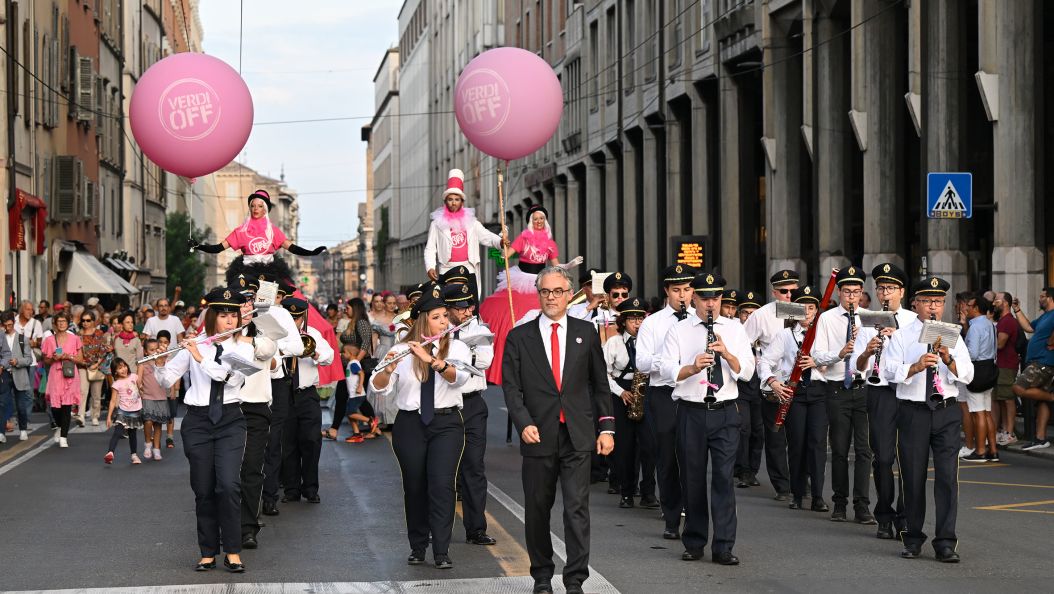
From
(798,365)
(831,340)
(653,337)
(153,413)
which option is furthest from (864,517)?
(153,413)

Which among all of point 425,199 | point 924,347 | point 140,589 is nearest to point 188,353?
point 140,589

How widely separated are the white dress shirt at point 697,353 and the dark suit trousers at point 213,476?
9.76ft

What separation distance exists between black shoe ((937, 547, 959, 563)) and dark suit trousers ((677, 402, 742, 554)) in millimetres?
1393

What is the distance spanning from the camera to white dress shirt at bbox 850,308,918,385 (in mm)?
11102

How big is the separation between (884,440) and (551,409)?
3134 millimetres

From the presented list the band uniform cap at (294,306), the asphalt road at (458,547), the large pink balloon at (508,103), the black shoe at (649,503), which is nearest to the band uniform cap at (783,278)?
the asphalt road at (458,547)

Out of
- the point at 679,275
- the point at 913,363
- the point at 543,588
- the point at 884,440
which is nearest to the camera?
the point at 543,588

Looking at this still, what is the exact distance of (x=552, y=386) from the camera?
9.20 metres

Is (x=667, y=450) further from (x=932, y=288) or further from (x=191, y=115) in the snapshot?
(x=191, y=115)

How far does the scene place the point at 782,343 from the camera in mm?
13375

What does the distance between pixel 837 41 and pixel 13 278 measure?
62.2ft

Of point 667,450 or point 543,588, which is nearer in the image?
point 543,588

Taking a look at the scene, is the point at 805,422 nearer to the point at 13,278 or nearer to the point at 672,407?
the point at 672,407

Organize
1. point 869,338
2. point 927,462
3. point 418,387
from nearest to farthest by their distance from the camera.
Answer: point 418,387 < point 927,462 < point 869,338
